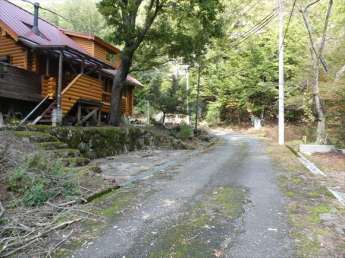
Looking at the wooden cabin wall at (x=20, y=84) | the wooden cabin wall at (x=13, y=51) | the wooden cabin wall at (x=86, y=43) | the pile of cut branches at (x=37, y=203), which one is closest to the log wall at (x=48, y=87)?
the wooden cabin wall at (x=20, y=84)

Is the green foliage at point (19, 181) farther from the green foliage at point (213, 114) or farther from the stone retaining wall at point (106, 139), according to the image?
the green foliage at point (213, 114)

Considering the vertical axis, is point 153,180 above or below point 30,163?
below

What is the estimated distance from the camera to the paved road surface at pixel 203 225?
2.49m

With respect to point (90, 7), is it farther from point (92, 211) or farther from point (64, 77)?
point (92, 211)

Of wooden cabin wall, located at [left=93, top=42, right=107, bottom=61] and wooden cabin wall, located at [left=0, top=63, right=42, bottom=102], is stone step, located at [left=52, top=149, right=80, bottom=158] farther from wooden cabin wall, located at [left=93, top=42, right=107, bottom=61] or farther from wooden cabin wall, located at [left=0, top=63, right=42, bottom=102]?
wooden cabin wall, located at [left=93, top=42, right=107, bottom=61]

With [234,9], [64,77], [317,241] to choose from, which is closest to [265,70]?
[234,9]

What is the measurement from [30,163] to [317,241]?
4409 millimetres

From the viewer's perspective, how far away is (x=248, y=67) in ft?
83.6

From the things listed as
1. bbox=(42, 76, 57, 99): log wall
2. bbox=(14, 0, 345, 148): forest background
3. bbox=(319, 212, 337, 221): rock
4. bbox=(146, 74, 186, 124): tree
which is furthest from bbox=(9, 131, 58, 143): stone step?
bbox=(146, 74, 186, 124): tree

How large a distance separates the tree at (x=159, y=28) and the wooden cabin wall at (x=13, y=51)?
12.6 feet

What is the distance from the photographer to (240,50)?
27016mm

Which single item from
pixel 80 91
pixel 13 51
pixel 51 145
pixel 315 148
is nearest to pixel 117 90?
pixel 80 91

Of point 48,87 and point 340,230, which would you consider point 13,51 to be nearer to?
point 48,87

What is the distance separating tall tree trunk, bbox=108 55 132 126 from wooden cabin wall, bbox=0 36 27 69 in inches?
151
